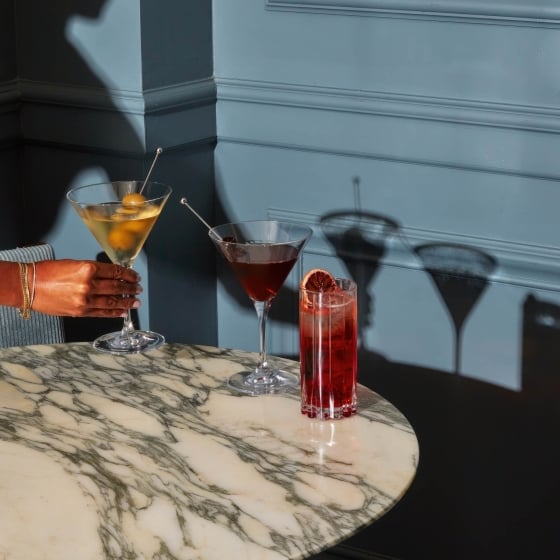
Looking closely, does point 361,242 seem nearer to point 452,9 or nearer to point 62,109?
point 452,9

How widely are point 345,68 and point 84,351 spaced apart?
3.20 ft

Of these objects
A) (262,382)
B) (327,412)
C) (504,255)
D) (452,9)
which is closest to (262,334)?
(262,382)

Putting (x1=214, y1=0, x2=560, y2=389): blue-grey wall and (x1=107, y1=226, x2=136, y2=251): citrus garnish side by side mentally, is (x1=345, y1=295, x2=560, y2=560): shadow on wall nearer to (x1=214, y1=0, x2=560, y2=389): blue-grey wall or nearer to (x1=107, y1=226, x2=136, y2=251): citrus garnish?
(x1=214, y1=0, x2=560, y2=389): blue-grey wall

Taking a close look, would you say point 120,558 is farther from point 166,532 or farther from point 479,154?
point 479,154

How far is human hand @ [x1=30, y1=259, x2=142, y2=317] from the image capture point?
1.77 metres

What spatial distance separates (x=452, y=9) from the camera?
235cm

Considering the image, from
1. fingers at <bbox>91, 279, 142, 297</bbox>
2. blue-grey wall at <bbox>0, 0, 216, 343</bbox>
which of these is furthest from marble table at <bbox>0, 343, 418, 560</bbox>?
blue-grey wall at <bbox>0, 0, 216, 343</bbox>

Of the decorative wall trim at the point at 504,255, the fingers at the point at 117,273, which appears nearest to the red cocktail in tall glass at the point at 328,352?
the fingers at the point at 117,273

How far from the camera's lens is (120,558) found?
1300mm

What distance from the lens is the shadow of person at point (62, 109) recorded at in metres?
2.61

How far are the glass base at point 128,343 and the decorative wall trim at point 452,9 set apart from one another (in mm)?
935

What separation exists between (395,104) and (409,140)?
0.27 ft

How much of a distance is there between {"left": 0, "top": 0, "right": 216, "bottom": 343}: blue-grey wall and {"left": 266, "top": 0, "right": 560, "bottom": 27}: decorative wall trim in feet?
1.03

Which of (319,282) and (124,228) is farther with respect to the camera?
(124,228)
